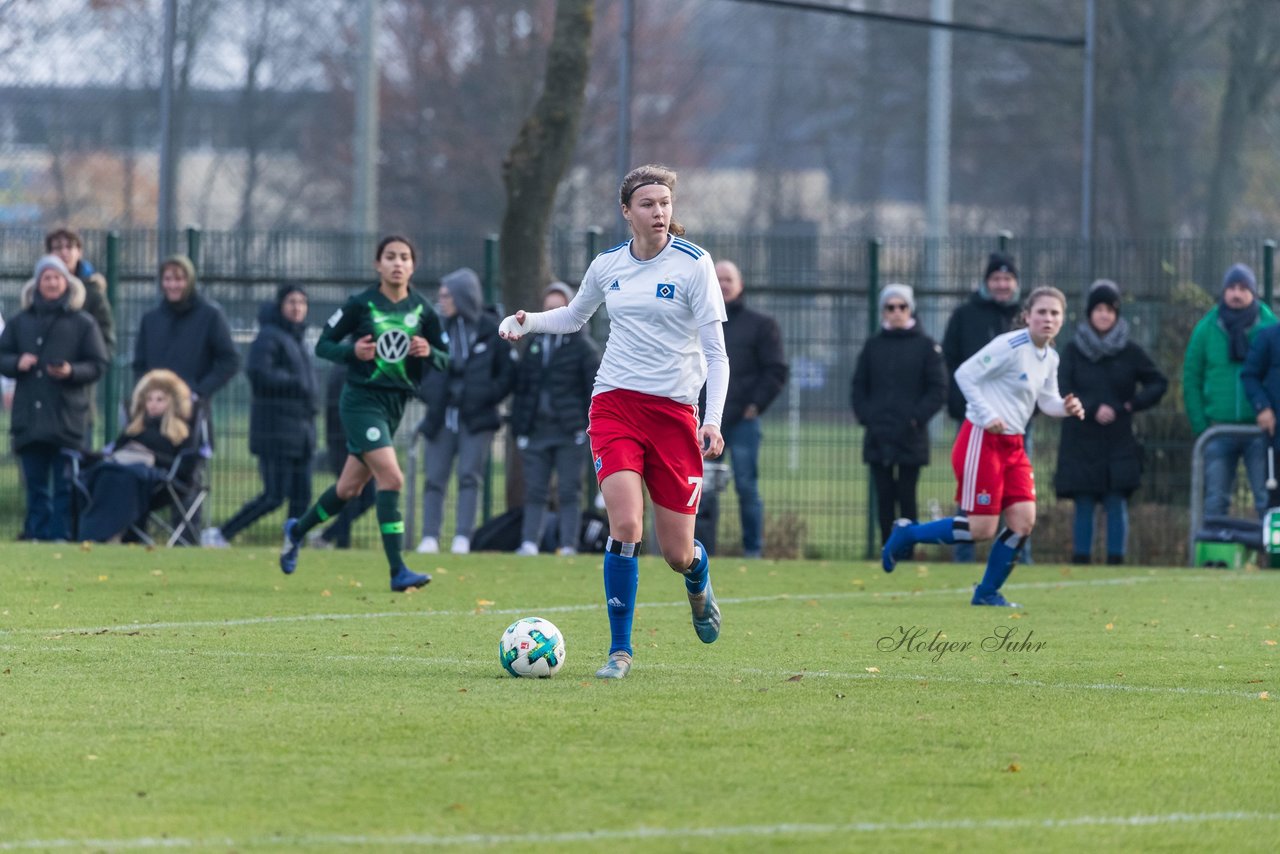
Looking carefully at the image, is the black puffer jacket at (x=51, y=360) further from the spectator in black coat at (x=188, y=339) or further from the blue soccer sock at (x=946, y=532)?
the blue soccer sock at (x=946, y=532)

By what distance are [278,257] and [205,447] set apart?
254 cm

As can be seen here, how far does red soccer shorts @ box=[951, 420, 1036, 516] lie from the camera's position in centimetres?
1136

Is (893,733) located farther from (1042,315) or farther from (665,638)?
(1042,315)

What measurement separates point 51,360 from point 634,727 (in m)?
10.2

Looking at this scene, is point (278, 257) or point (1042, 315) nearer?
point (1042, 315)

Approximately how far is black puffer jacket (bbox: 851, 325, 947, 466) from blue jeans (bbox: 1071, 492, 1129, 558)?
1260 millimetres

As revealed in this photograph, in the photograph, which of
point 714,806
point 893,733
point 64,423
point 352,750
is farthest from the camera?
point 64,423


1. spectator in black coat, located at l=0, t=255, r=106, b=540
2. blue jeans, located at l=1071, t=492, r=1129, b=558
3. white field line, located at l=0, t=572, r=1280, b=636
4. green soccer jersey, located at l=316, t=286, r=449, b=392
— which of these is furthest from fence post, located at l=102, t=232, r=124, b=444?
blue jeans, located at l=1071, t=492, r=1129, b=558

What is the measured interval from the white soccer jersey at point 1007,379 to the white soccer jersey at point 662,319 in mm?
3738

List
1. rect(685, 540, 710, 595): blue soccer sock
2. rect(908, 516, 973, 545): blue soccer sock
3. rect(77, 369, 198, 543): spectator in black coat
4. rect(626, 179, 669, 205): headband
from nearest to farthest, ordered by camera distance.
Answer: rect(626, 179, 669, 205): headband → rect(685, 540, 710, 595): blue soccer sock → rect(908, 516, 973, 545): blue soccer sock → rect(77, 369, 198, 543): spectator in black coat

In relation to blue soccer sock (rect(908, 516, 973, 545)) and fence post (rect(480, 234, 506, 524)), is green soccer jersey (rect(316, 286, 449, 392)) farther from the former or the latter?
fence post (rect(480, 234, 506, 524))

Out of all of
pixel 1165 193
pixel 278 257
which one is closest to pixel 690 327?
pixel 278 257

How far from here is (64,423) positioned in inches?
606

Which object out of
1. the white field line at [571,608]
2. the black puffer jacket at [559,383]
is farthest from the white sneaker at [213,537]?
the white field line at [571,608]
